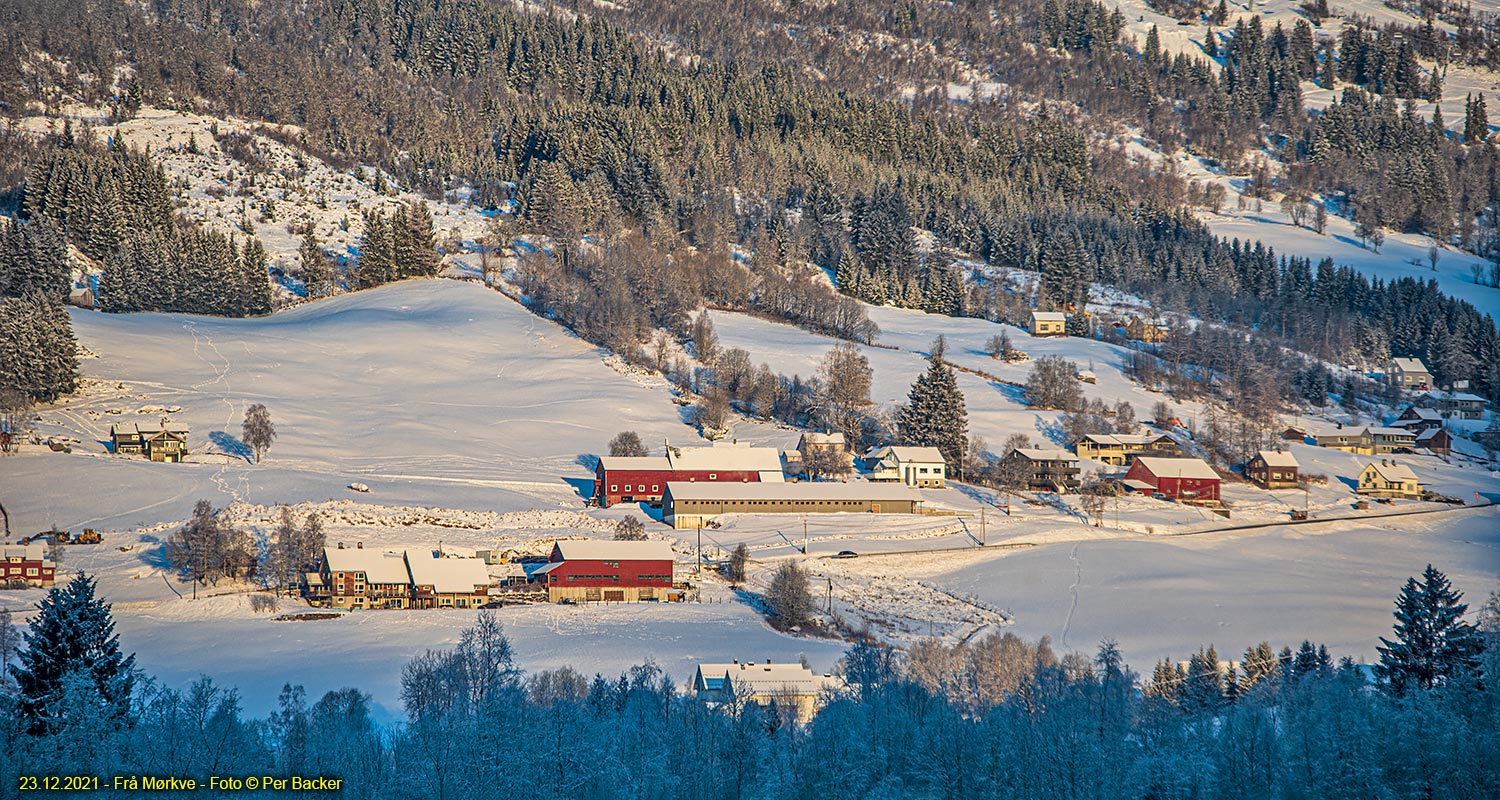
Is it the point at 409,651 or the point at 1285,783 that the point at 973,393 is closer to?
the point at 409,651

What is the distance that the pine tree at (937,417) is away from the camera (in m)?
78.8

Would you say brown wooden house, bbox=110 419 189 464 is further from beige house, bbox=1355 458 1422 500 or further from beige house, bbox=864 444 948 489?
beige house, bbox=1355 458 1422 500

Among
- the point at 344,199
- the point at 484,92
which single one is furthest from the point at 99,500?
the point at 484,92

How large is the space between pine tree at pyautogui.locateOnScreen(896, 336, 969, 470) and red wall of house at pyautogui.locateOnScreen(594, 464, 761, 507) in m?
12.8

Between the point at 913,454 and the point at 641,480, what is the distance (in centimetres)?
1525

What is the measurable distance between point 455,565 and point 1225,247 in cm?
11203

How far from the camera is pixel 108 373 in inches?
3081

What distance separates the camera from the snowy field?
46.6m

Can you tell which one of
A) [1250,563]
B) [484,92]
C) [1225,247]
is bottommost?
[1250,563]

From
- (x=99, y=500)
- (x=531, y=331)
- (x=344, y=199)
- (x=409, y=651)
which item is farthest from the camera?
(x=344, y=199)

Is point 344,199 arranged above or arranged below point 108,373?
above

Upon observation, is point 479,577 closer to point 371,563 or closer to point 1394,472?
point 371,563

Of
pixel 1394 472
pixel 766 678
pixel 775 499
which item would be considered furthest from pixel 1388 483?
pixel 766 678

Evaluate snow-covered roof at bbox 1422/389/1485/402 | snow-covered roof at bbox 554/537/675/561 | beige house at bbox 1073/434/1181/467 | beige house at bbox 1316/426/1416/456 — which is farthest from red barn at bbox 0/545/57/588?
snow-covered roof at bbox 1422/389/1485/402
